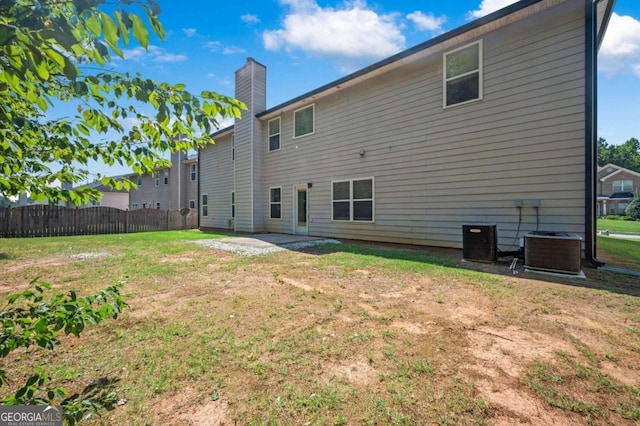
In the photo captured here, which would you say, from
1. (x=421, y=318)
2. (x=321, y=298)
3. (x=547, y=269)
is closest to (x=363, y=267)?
(x=321, y=298)

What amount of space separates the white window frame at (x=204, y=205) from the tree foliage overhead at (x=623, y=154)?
77917mm

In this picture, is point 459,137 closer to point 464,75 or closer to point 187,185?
point 464,75

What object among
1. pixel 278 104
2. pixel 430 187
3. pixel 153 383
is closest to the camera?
pixel 153 383

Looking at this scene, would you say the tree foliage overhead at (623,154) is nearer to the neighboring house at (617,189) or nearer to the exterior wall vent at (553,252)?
the neighboring house at (617,189)

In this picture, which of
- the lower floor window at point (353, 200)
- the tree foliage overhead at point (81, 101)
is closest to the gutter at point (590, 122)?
the lower floor window at point (353, 200)

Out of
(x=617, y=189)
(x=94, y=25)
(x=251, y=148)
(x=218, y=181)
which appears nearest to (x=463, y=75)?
(x=94, y=25)

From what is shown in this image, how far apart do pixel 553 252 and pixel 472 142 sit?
3.20m

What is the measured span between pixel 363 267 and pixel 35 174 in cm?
466

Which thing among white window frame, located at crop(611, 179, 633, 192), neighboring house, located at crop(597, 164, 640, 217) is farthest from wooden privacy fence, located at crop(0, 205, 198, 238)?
white window frame, located at crop(611, 179, 633, 192)

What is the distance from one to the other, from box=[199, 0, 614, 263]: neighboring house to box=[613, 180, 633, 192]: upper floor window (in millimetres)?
44878

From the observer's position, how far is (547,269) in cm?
497

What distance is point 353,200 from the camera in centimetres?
946

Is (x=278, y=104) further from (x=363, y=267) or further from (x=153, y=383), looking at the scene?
(x=153, y=383)

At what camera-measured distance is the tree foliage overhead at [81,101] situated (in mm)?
977
